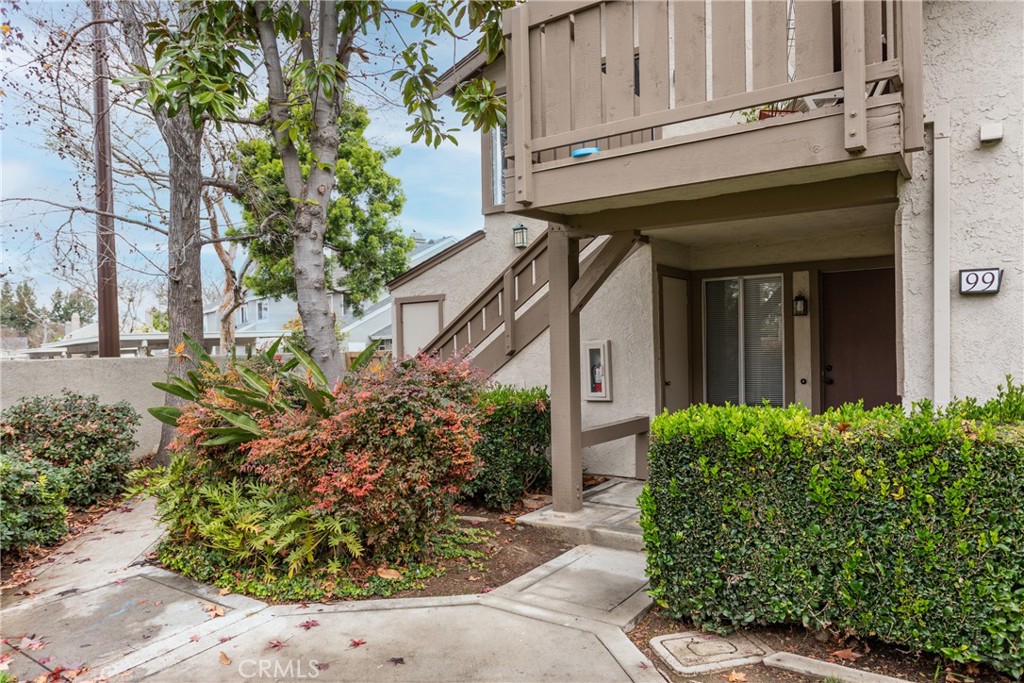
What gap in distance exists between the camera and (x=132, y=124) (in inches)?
421

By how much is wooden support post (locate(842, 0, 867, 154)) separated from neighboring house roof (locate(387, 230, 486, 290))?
6128mm

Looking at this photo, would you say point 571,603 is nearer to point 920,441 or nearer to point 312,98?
point 920,441

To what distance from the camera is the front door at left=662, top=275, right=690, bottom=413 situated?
702cm

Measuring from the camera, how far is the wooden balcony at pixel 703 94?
11.5 ft

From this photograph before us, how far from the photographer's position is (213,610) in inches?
157

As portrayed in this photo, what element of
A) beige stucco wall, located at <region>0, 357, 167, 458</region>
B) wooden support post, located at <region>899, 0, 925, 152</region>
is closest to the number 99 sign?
wooden support post, located at <region>899, 0, 925, 152</region>

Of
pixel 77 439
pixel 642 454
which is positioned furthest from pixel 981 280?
pixel 77 439

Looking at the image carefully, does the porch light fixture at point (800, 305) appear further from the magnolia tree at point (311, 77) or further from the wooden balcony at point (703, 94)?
the magnolia tree at point (311, 77)

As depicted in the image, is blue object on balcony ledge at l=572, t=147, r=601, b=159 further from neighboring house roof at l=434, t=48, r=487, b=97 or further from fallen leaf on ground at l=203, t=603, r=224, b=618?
neighboring house roof at l=434, t=48, r=487, b=97

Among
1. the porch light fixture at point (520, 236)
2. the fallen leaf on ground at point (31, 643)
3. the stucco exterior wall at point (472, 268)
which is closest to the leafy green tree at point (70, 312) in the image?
the stucco exterior wall at point (472, 268)

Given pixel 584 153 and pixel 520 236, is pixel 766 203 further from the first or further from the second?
pixel 520 236

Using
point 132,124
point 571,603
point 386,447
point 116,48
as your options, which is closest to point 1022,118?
point 571,603

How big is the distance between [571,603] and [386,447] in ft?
5.38

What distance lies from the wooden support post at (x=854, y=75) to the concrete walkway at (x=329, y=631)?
10.2ft
